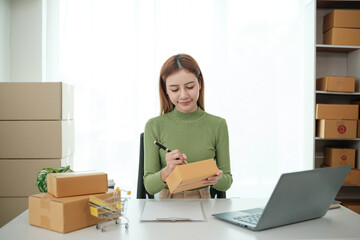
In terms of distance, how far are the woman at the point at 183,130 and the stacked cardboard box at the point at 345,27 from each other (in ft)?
6.45

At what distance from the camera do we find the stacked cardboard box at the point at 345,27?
10.6ft

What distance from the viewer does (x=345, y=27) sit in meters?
3.27

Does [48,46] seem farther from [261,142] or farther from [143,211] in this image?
[143,211]

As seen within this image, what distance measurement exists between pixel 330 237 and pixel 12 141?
2224mm

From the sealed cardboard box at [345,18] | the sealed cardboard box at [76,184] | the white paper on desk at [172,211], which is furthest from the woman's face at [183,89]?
the sealed cardboard box at [345,18]

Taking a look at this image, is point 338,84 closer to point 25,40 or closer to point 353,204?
point 353,204

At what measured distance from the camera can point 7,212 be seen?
2.61 meters

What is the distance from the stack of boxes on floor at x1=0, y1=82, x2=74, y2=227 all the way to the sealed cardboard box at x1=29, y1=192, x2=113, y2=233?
1502 mm

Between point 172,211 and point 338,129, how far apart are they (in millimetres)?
2346

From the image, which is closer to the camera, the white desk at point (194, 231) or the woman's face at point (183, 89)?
the white desk at point (194, 231)

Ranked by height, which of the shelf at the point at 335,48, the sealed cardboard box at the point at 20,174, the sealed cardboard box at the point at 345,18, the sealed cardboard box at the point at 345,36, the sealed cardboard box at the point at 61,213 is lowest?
the sealed cardboard box at the point at 20,174

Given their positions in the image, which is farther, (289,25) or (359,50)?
(289,25)

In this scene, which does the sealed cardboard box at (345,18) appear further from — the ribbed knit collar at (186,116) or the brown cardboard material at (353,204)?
the ribbed knit collar at (186,116)

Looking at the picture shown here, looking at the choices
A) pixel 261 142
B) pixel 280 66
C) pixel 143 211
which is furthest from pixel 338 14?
pixel 143 211
